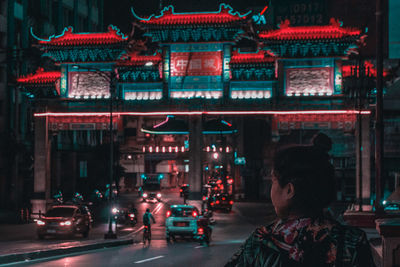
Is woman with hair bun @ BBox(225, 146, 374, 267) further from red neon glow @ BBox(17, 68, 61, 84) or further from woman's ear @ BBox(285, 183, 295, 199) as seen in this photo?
red neon glow @ BBox(17, 68, 61, 84)

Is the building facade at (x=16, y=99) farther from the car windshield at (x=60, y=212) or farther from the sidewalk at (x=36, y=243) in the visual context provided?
the car windshield at (x=60, y=212)

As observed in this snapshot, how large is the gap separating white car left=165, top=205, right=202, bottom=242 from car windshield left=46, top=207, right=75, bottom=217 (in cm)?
458

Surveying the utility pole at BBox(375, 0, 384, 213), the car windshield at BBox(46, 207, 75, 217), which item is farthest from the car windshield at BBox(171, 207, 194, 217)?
the utility pole at BBox(375, 0, 384, 213)

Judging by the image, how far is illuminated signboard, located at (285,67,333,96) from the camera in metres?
42.8

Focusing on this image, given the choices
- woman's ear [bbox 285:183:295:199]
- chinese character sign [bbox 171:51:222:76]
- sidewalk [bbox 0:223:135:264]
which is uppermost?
chinese character sign [bbox 171:51:222:76]

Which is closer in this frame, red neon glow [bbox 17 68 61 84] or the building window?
red neon glow [bbox 17 68 61 84]

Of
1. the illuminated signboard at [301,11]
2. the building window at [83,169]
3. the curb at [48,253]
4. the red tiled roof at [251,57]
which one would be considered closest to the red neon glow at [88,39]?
the red tiled roof at [251,57]

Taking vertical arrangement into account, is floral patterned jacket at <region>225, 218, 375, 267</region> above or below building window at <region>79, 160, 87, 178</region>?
above

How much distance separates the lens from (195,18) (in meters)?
42.8

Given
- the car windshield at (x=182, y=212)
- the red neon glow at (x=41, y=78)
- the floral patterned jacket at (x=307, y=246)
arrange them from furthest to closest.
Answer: the red neon glow at (x=41, y=78)
the car windshield at (x=182, y=212)
the floral patterned jacket at (x=307, y=246)

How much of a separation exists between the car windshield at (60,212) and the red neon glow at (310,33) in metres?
17.5

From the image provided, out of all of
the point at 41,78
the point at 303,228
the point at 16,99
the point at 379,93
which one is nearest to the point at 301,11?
the point at 16,99

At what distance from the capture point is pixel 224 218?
50.5 m

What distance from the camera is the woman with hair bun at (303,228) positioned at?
3514mm
